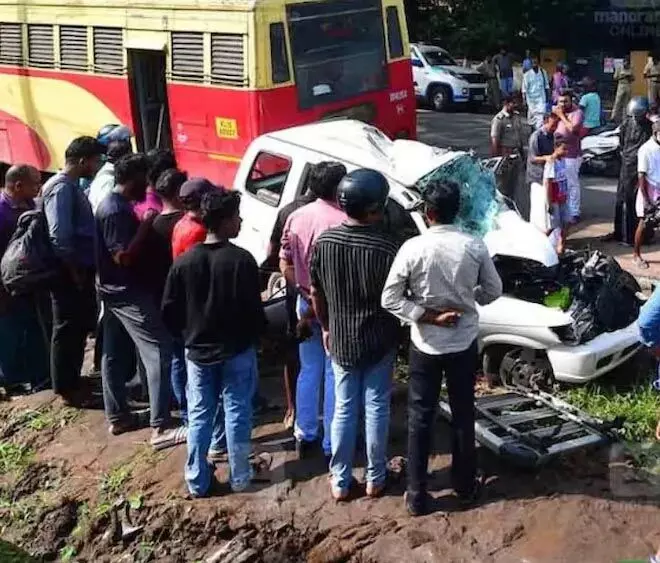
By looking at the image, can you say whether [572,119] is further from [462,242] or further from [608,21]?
[608,21]

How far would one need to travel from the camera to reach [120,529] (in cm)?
630

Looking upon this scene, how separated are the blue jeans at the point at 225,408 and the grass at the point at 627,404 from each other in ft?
7.77

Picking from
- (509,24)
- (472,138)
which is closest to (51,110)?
(472,138)

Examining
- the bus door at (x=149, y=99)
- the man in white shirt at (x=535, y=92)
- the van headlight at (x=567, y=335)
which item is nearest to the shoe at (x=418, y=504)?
the van headlight at (x=567, y=335)

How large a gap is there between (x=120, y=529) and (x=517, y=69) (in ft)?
70.5

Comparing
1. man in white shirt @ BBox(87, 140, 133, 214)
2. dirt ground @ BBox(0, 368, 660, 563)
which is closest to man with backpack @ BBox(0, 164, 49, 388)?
man in white shirt @ BBox(87, 140, 133, 214)

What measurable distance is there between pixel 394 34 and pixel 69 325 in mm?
7123

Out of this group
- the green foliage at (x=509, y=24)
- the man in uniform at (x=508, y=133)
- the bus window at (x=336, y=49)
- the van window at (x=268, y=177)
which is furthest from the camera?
the green foliage at (x=509, y=24)

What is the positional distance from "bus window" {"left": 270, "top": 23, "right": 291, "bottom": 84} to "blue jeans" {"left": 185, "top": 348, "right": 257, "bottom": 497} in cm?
611

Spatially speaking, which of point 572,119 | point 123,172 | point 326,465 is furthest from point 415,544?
point 572,119

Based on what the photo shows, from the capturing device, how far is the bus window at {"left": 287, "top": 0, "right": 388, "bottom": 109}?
467 inches

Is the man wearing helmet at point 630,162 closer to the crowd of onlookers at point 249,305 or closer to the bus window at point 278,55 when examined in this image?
the bus window at point 278,55

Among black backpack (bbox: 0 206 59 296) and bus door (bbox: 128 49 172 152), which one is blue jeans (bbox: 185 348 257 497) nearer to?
black backpack (bbox: 0 206 59 296)

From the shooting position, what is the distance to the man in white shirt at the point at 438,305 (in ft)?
17.5
